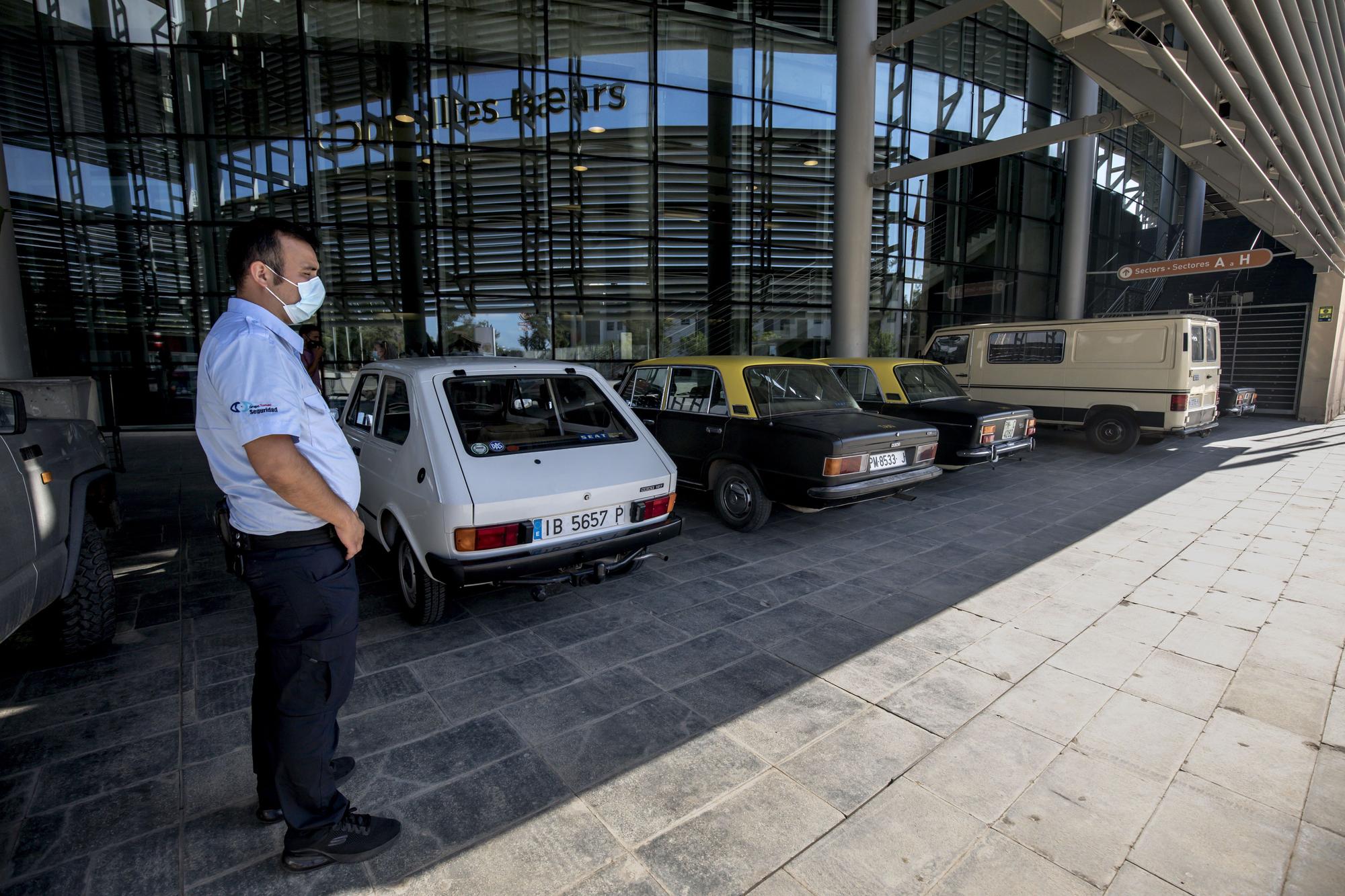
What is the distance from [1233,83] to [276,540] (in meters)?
7.69

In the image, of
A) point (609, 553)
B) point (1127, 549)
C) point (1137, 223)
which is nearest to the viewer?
point (609, 553)

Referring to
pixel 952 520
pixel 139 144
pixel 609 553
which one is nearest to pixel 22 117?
pixel 139 144

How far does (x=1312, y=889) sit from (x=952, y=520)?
4381 millimetres

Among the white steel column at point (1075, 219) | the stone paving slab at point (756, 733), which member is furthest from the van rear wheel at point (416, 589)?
the white steel column at point (1075, 219)

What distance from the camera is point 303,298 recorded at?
2113 mm

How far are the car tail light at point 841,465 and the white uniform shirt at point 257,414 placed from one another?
12.2 feet

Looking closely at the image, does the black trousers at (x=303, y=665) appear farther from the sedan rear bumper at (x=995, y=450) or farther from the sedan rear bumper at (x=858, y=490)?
the sedan rear bumper at (x=995, y=450)

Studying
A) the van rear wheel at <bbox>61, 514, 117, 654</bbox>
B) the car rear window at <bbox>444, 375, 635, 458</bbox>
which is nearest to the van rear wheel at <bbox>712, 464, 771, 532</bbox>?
the car rear window at <bbox>444, 375, 635, 458</bbox>

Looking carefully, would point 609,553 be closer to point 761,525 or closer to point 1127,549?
point 761,525

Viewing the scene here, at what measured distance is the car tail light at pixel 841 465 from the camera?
492cm

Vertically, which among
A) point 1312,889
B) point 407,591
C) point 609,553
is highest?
point 609,553

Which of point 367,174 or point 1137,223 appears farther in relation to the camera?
point 1137,223

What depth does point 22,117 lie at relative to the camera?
11797mm

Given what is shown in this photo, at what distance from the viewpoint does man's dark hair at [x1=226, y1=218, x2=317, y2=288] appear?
1.95m
